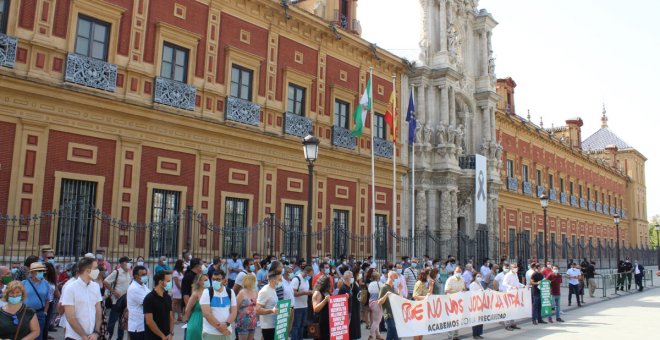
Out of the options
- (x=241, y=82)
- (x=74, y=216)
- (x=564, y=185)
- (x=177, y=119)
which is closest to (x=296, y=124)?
(x=241, y=82)

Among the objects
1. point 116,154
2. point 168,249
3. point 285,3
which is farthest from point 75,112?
point 285,3

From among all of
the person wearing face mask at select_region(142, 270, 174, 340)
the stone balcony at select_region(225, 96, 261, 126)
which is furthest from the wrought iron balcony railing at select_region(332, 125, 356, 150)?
the person wearing face mask at select_region(142, 270, 174, 340)

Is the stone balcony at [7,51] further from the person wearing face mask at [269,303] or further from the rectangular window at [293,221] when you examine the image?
the rectangular window at [293,221]

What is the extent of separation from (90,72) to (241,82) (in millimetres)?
5466

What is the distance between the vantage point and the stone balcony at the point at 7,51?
43.4 feet

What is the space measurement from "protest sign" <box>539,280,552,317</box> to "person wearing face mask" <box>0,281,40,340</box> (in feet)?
43.2

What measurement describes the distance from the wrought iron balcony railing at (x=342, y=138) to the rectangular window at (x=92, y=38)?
9.51m

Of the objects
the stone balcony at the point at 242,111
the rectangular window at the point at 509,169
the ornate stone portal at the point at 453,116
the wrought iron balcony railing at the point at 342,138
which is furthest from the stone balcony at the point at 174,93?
the rectangular window at the point at 509,169

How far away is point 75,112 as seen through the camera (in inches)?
573

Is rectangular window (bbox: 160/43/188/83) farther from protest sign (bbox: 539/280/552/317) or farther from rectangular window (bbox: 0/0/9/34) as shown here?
protest sign (bbox: 539/280/552/317)

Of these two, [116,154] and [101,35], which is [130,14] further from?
[116,154]

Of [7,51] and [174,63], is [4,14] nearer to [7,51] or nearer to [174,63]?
[7,51]

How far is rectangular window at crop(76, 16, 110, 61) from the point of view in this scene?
14969 millimetres

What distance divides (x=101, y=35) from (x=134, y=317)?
1048cm
